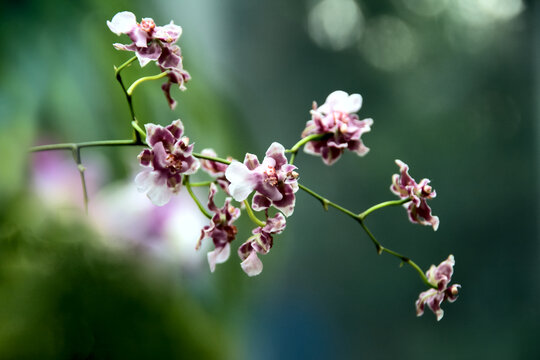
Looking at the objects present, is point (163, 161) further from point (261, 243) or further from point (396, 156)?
point (396, 156)

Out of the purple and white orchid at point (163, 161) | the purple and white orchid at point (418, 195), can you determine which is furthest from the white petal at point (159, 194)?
the purple and white orchid at point (418, 195)

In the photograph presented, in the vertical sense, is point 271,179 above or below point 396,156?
below

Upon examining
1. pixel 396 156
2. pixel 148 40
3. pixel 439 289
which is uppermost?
pixel 396 156

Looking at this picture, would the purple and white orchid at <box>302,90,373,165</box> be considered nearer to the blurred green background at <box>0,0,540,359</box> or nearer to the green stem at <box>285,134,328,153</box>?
the green stem at <box>285,134,328,153</box>

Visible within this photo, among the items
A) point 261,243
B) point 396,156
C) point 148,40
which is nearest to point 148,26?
point 148,40

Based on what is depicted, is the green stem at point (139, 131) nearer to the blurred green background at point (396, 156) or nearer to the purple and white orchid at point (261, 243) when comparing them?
the purple and white orchid at point (261, 243)

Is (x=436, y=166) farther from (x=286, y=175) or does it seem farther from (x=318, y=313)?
(x=286, y=175)

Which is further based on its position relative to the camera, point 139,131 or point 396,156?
point 396,156
